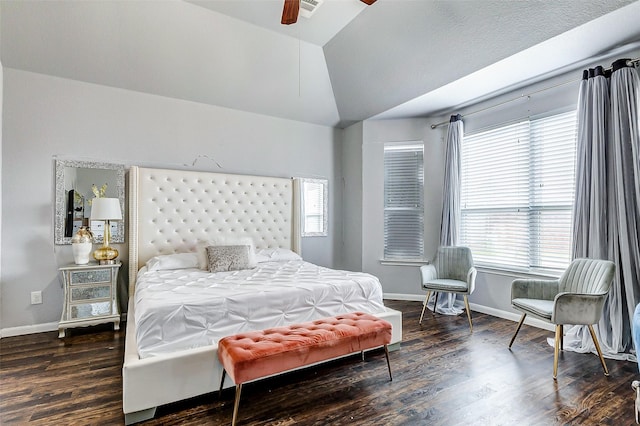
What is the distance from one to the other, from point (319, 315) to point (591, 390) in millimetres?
2006

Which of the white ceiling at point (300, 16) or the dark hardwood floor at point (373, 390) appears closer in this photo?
the dark hardwood floor at point (373, 390)

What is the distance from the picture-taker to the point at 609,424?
180 centimetres

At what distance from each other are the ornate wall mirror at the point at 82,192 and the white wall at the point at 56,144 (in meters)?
0.08

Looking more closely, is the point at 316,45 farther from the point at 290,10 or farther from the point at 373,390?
the point at 373,390

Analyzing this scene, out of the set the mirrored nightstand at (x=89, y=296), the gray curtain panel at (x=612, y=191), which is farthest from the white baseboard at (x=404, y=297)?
the mirrored nightstand at (x=89, y=296)

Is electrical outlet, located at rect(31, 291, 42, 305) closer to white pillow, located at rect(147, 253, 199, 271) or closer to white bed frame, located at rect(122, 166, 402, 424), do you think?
white bed frame, located at rect(122, 166, 402, 424)

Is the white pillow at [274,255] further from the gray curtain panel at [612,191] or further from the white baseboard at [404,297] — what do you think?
the gray curtain panel at [612,191]

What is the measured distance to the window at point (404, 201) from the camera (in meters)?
4.64

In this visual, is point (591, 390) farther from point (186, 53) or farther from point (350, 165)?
point (186, 53)

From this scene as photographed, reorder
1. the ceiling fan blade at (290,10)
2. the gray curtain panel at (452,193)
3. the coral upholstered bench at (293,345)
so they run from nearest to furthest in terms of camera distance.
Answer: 1. the coral upholstered bench at (293,345)
2. the ceiling fan blade at (290,10)
3. the gray curtain panel at (452,193)

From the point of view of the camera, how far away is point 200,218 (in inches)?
157

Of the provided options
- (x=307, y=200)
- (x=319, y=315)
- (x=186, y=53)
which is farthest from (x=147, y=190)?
(x=319, y=315)

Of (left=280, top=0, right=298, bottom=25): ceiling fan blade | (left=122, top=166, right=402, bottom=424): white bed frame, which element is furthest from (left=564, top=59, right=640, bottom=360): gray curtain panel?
(left=280, top=0, right=298, bottom=25): ceiling fan blade

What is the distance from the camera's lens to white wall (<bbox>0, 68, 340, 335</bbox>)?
314 cm
